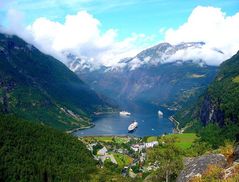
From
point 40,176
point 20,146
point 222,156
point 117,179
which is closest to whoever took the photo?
point 222,156

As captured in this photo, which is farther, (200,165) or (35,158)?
(35,158)

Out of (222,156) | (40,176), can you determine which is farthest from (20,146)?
(222,156)

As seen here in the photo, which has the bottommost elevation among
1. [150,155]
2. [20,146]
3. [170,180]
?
[170,180]

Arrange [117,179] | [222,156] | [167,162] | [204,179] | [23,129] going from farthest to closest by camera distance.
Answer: [23,129] → [117,179] → [167,162] → [222,156] → [204,179]

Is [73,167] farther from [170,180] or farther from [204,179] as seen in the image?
[204,179]

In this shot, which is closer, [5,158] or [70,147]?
[5,158]

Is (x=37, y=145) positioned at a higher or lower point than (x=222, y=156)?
higher

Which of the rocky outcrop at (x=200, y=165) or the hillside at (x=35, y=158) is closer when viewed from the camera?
the rocky outcrop at (x=200, y=165)

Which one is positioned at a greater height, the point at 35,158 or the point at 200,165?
the point at 35,158
